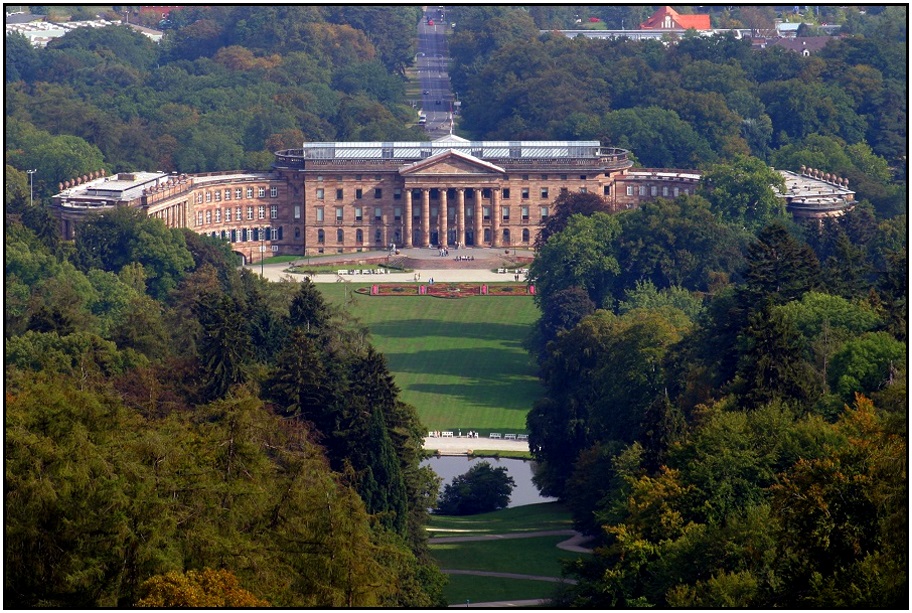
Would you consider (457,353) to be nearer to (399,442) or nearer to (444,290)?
(444,290)

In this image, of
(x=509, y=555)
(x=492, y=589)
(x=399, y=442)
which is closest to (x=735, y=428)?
(x=492, y=589)

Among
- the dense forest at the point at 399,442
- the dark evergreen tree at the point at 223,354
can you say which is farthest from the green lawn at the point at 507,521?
the dark evergreen tree at the point at 223,354

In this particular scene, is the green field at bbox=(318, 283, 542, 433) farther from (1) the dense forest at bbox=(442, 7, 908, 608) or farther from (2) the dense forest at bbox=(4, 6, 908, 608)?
(2) the dense forest at bbox=(4, 6, 908, 608)

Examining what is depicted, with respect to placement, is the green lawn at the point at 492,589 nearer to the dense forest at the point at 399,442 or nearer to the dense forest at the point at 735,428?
the dense forest at the point at 399,442

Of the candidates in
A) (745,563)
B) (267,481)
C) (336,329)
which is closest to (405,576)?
(267,481)

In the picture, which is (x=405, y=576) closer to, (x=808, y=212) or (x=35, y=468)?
(x=35, y=468)
